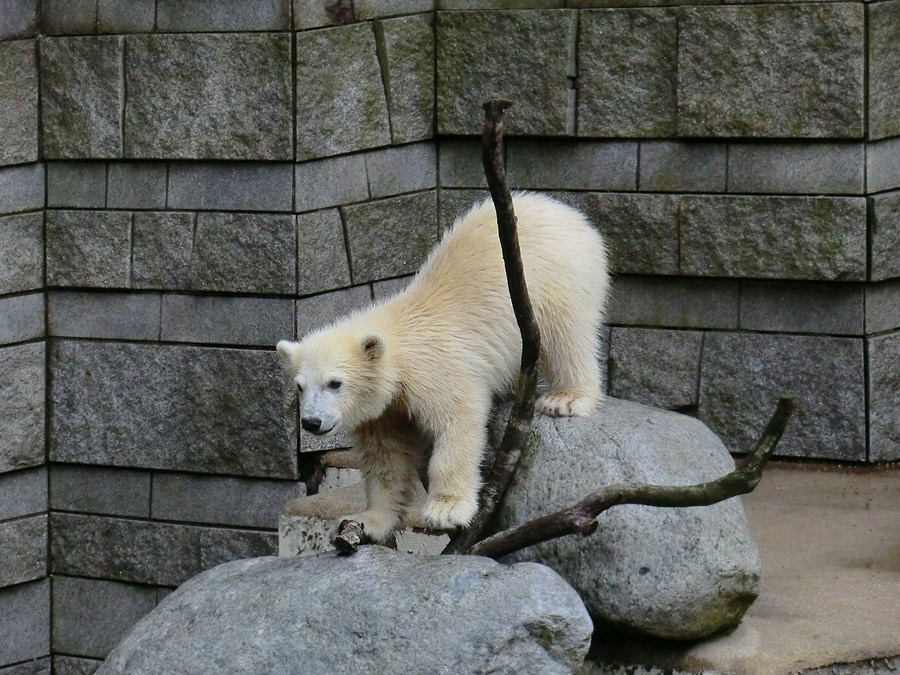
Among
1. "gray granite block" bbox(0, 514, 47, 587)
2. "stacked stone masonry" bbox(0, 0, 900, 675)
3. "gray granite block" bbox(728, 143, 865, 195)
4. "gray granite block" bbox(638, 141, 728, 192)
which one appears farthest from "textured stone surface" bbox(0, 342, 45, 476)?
"gray granite block" bbox(728, 143, 865, 195)

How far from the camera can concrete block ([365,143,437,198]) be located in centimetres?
584

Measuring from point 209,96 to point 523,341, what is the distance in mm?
2235

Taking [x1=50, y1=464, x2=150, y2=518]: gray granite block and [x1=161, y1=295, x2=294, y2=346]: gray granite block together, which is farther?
[x1=50, y1=464, x2=150, y2=518]: gray granite block

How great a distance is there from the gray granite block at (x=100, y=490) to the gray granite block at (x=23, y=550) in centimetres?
14

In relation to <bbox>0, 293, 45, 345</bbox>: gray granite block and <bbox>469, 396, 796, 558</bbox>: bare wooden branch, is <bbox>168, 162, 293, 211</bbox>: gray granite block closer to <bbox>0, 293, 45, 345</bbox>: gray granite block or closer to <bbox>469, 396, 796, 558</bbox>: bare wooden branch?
<bbox>0, 293, 45, 345</bbox>: gray granite block

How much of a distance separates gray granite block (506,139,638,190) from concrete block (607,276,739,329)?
447mm

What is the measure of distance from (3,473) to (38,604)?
0.66 metres

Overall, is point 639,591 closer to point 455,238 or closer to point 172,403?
point 455,238

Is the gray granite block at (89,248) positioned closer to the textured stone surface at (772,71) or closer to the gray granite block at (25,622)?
the gray granite block at (25,622)

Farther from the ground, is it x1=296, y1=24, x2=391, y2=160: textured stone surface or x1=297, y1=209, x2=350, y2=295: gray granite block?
x1=296, y1=24, x2=391, y2=160: textured stone surface

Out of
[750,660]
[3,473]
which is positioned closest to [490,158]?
Result: [750,660]

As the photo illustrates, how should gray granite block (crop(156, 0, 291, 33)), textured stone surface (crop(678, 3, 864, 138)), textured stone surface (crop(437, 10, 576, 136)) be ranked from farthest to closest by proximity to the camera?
textured stone surface (crop(437, 10, 576, 136))
textured stone surface (crop(678, 3, 864, 138))
gray granite block (crop(156, 0, 291, 33))

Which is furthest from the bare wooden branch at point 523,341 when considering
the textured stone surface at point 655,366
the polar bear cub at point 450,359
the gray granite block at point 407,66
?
the gray granite block at point 407,66

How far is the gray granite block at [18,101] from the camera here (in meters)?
5.66
